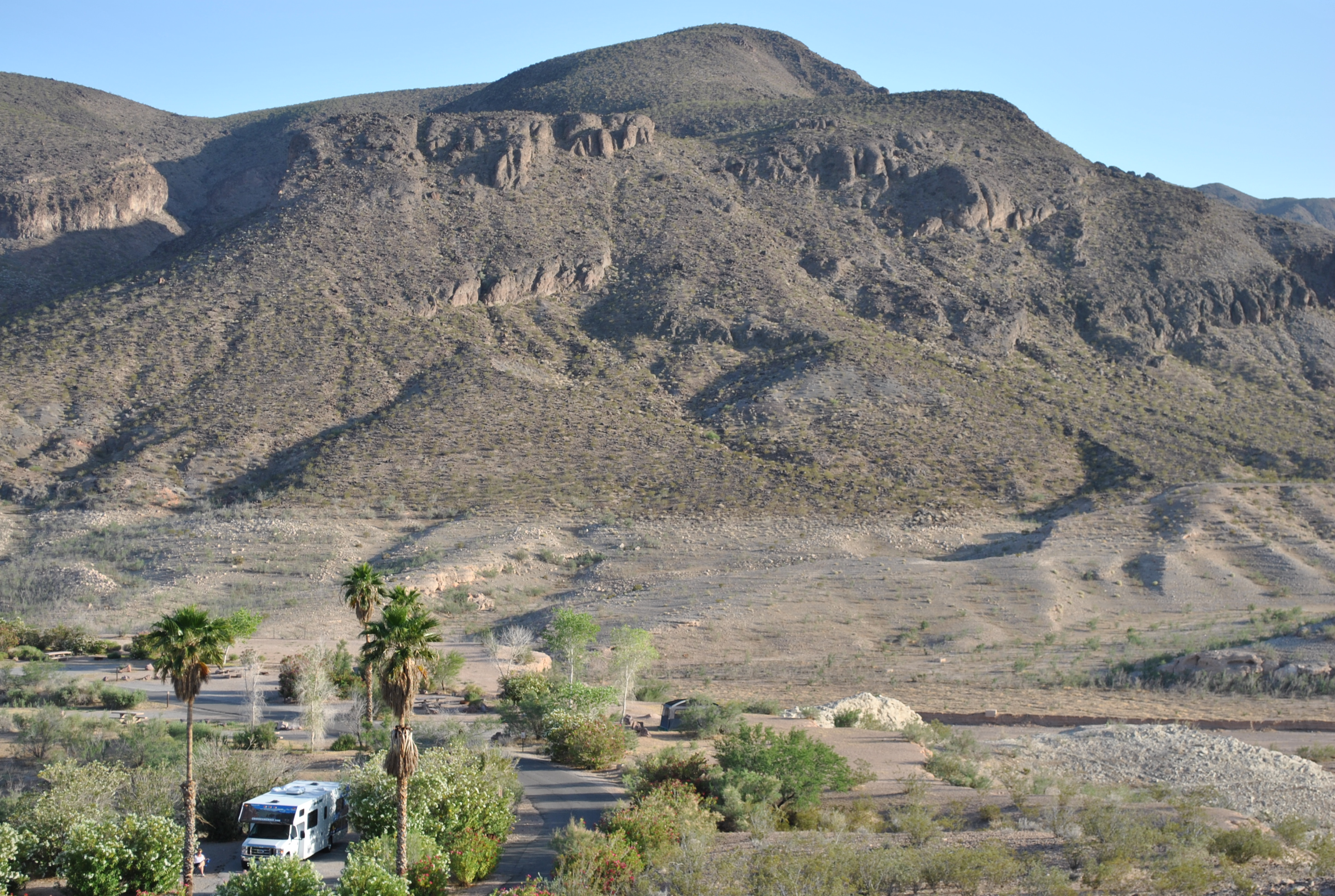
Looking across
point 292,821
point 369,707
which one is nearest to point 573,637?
point 369,707

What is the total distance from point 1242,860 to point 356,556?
39.7 m

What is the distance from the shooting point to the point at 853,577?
45.9 m

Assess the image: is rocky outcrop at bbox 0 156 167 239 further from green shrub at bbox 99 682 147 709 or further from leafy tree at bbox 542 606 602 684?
leafy tree at bbox 542 606 602 684

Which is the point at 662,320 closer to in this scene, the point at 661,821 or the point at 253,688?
the point at 253,688

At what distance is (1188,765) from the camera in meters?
24.1

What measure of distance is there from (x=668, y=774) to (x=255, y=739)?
9.51 meters

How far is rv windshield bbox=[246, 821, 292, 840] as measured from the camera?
671 inches

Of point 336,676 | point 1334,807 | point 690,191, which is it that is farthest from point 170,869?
point 690,191

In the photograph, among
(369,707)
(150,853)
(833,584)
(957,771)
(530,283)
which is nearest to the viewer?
(150,853)

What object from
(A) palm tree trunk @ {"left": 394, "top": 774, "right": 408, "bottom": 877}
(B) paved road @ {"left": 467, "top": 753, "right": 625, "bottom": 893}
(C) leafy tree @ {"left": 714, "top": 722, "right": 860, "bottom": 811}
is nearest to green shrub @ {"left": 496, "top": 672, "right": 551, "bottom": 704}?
(B) paved road @ {"left": 467, "top": 753, "right": 625, "bottom": 893}

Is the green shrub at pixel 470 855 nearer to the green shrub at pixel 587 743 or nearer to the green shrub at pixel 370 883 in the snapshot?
the green shrub at pixel 370 883

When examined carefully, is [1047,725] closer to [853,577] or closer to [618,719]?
[618,719]

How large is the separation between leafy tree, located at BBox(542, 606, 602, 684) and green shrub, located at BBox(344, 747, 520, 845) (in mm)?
13401

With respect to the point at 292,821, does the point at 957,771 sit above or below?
below
